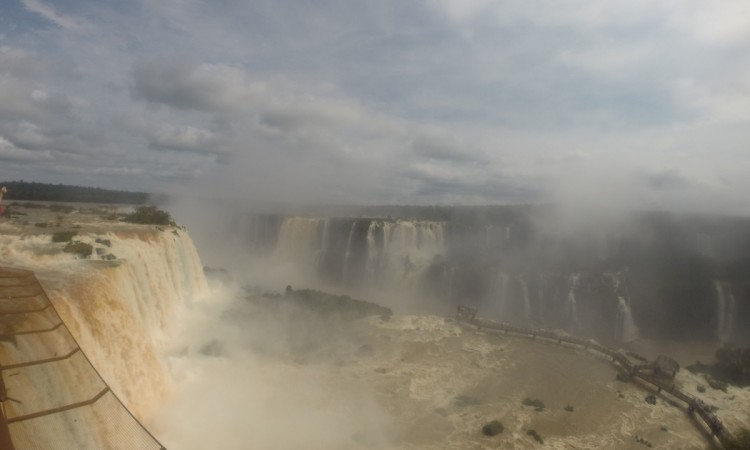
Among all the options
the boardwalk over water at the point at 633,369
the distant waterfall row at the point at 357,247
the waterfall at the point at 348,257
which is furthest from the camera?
the waterfall at the point at 348,257

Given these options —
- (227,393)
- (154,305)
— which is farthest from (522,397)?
(154,305)

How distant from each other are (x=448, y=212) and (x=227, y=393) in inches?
3155

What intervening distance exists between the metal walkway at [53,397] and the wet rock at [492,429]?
517 inches

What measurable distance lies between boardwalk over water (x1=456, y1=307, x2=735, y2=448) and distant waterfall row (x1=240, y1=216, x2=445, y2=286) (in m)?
19.2

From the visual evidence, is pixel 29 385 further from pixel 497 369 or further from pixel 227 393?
pixel 497 369

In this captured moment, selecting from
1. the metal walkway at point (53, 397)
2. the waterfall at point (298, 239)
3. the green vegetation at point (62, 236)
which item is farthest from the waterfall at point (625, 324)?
the metal walkway at point (53, 397)

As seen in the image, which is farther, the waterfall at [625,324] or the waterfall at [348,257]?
the waterfall at [348,257]

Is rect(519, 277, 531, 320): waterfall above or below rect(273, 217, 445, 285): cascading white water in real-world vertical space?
below

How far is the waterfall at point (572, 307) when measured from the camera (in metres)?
39.0

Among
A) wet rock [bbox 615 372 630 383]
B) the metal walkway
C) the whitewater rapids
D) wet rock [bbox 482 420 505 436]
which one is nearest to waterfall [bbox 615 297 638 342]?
the whitewater rapids

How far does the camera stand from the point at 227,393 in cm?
1730

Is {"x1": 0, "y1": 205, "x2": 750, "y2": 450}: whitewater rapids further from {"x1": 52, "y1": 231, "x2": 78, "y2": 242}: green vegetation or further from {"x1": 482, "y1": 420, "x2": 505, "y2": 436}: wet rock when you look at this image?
{"x1": 52, "y1": 231, "x2": 78, "y2": 242}: green vegetation

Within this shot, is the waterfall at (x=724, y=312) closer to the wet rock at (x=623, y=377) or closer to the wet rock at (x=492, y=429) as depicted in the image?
the wet rock at (x=623, y=377)

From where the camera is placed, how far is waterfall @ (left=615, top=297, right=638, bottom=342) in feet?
124
